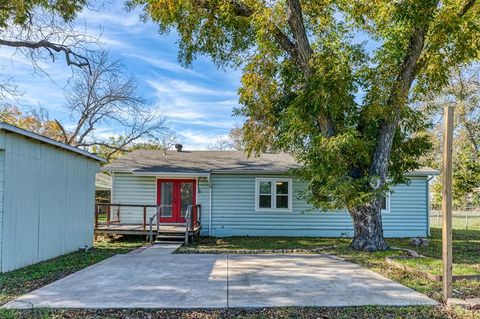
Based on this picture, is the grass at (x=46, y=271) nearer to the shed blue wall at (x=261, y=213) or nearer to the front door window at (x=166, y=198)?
the front door window at (x=166, y=198)

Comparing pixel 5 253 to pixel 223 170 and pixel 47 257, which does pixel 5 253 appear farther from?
pixel 223 170

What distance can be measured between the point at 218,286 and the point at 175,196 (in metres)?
9.17

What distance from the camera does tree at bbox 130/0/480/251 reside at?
30.2 feet

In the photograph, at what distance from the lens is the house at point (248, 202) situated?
48.2 feet

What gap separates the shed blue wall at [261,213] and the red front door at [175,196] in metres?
0.33

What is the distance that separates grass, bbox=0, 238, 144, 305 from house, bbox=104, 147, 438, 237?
3854 millimetres

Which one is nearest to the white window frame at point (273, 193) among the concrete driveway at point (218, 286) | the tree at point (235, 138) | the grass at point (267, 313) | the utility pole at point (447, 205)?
the concrete driveway at point (218, 286)

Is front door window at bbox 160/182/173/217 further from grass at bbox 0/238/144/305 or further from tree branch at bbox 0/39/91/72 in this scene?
tree branch at bbox 0/39/91/72

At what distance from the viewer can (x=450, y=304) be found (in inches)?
193

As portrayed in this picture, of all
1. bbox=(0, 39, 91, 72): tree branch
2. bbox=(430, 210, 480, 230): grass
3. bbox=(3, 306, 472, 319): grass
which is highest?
bbox=(0, 39, 91, 72): tree branch

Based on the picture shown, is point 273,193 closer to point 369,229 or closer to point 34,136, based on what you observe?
point 369,229

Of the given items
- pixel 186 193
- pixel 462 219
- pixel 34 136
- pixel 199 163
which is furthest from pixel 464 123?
pixel 34 136

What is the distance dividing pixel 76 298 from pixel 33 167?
13.5 ft

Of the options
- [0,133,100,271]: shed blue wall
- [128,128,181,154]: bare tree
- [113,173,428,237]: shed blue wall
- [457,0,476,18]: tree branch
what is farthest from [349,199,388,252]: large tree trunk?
[128,128,181,154]: bare tree
